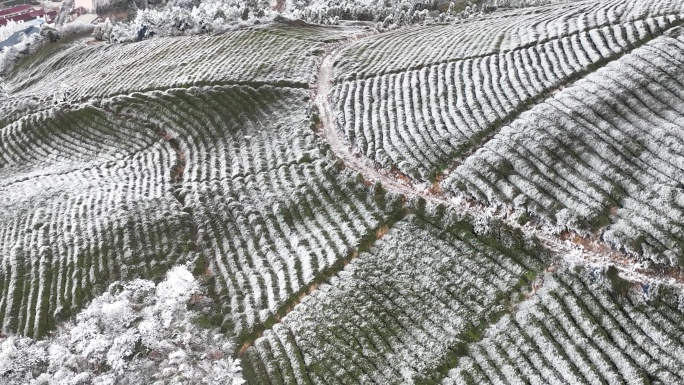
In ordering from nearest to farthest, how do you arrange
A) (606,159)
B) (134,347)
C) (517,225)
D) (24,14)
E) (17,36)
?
(134,347), (517,225), (606,159), (17,36), (24,14)

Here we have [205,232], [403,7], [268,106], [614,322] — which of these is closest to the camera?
[614,322]

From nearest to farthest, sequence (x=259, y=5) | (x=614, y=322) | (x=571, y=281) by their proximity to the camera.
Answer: (x=614, y=322)
(x=571, y=281)
(x=259, y=5)

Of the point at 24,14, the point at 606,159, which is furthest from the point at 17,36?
the point at 606,159

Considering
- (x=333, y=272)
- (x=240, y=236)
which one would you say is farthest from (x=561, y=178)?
(x=240, y=236)

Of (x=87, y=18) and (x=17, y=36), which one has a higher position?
(x=87, y=18)

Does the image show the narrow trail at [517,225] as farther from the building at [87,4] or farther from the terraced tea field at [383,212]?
the building at [87,4]

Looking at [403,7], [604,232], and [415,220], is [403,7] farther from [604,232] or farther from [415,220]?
[604,232]

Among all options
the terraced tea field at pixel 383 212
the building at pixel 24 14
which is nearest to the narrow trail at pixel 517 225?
the terraced tea field at pixel 383 212

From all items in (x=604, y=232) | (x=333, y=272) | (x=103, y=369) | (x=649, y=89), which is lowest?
(x=103, y=369)

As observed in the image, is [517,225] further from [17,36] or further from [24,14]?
[24,14]
